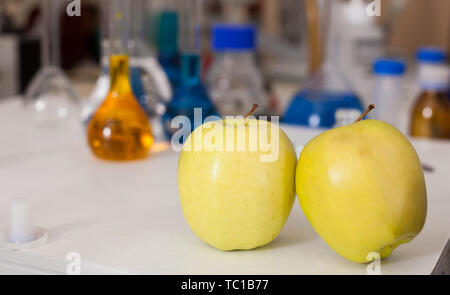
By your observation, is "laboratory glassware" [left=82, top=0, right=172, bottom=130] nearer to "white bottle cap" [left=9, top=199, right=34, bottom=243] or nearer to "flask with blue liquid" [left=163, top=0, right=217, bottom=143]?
"flask with blue liquid" [left=163, top=0, right=217, bottom=143]

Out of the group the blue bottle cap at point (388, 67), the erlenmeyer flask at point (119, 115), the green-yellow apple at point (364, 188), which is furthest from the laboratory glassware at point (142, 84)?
the green-yellow apple at point (364, 188)

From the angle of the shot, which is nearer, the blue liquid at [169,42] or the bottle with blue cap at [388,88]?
the bottle with blue cap at [388,88]

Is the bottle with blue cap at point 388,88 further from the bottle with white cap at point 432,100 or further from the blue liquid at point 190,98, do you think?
the blue liquid at point 190,98

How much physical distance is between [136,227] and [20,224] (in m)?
0.10

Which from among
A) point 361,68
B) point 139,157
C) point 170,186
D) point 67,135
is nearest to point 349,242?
point 170,186

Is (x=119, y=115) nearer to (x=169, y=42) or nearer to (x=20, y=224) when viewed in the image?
(x=20, y=224)

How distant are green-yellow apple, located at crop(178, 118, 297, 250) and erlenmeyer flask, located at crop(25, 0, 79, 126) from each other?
53 cm

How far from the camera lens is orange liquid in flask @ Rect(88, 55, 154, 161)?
77 cm

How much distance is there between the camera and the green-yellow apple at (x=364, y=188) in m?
0.47

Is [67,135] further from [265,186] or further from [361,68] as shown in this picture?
[361,68]

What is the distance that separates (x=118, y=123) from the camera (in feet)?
2.54

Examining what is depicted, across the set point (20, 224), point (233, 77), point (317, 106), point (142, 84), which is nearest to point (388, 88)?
point (317, 106)

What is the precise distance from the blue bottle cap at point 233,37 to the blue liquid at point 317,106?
0.11 meters

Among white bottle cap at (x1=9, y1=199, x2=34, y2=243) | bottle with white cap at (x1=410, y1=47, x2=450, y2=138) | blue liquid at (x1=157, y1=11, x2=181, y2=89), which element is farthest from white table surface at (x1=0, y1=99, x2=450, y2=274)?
blue liquid at (x1=157, y1=11, x2=181, y2=89)
